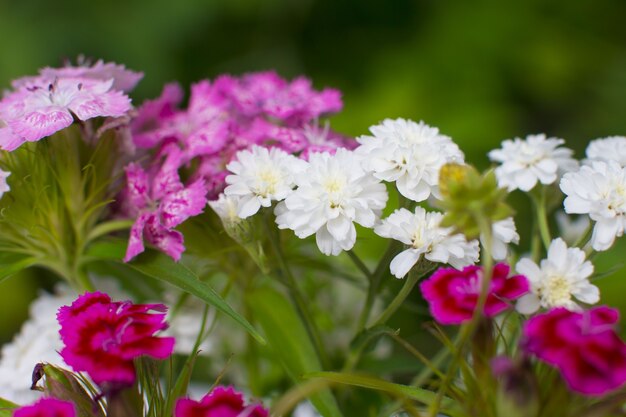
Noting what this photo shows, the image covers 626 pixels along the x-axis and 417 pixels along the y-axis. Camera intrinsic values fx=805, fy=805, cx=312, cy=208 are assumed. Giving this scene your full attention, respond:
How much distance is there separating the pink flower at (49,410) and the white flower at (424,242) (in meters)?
0.27

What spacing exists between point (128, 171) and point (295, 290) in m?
0.20

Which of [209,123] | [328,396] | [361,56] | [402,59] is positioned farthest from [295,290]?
[361,56]

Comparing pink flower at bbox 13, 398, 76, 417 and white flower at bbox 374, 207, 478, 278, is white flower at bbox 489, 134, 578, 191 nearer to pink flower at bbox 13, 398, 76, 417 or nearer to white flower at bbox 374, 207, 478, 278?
white flower at bbox 374, 207, 478, 278

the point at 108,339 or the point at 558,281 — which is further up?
the point at 558,281

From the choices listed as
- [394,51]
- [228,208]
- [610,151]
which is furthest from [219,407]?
[394,51]

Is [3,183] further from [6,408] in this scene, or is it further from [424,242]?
[424,242]

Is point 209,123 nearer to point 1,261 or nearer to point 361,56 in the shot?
point 1,261

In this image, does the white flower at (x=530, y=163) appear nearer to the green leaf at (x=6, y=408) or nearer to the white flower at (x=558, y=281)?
the white flower at (x=558, y=281)

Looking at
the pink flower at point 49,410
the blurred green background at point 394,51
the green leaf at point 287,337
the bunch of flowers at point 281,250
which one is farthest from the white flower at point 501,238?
the blurred green background at point 394,51

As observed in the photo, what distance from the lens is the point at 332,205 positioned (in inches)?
27.2

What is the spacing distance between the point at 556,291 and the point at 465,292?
10 centimetres

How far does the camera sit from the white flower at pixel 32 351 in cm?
84

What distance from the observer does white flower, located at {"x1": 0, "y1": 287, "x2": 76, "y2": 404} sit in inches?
33.2

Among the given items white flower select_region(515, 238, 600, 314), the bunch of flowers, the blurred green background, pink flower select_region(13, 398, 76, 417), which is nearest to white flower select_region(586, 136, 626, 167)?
the bunch of flowers
